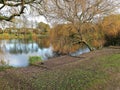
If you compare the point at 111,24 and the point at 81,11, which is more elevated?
the point at 81,11

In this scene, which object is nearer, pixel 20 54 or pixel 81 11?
pixel 81 11

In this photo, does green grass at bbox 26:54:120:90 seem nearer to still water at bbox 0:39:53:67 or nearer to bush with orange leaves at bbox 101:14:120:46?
still water at bbox 0:39:53:67

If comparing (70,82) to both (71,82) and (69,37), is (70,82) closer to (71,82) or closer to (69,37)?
(71,82)

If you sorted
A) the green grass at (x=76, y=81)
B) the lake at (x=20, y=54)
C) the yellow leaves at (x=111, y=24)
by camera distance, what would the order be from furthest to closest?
1. the yellow leaves at (x=111, y=24)
2. the lake at (x=20, y=54)
3. the green grass at (x=76, y=81)

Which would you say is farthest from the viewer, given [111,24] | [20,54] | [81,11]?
[20,54]

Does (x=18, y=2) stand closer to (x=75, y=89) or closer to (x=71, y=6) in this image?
(x=75, y=89)

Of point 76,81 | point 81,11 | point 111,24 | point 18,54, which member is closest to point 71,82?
point 76,81

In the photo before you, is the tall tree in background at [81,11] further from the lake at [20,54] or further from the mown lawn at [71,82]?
the mown lawn at [71,82]

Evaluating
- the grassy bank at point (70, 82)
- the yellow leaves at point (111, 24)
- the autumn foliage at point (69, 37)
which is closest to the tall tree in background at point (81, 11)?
the autumn foliage at point (69, 37)

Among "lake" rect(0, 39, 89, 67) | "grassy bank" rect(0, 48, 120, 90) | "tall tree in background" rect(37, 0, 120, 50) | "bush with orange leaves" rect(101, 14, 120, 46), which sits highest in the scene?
"tall tree in background" rect(37, 0, 120, 50)

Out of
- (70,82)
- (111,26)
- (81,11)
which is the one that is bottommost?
(70,82)

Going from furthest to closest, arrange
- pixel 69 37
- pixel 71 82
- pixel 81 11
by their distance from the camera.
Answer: pixel 69 37 < pixel 81 11 < pixel 71 82

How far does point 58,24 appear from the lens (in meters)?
21.1

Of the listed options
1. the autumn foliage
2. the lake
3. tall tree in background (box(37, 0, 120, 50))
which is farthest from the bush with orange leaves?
the lake
